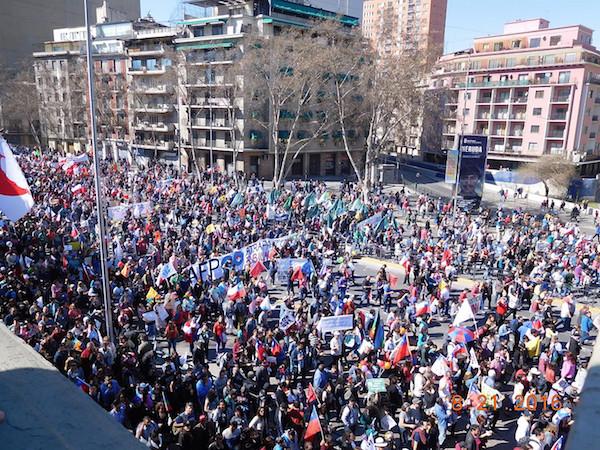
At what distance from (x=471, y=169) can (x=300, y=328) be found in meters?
21.2

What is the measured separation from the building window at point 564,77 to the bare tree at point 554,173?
1124 cm

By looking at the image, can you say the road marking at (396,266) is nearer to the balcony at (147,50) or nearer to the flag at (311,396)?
the flag at (311,396)

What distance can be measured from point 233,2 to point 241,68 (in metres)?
16.8

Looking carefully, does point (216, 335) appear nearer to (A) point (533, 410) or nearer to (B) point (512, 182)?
(A) point (533, 410)

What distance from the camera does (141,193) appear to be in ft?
103

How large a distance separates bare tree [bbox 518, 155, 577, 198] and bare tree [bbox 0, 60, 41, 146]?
195ft

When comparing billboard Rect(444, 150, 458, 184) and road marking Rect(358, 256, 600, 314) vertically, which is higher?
billboard Rect(444, 150, 458, 184)

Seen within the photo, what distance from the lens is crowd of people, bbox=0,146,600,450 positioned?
31.1 ft

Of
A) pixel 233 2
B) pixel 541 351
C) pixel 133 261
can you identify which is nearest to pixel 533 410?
pixel 541 351

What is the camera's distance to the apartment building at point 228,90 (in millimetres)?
46725

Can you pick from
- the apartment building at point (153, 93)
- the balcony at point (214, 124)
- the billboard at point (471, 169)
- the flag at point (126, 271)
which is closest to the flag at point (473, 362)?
the flag at point (126, 271)

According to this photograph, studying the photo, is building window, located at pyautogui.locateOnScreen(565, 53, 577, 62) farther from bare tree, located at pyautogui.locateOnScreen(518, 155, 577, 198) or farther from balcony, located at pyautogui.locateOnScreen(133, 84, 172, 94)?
balcony, located at pyautogui.locateOnScreen(133, 84, 172, 94)

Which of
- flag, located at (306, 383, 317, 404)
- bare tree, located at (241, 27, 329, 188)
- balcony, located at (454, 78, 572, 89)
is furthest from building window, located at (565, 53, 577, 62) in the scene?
flag, located at (306, 383, 317, 404)

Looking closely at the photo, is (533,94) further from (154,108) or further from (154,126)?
(154,126)
